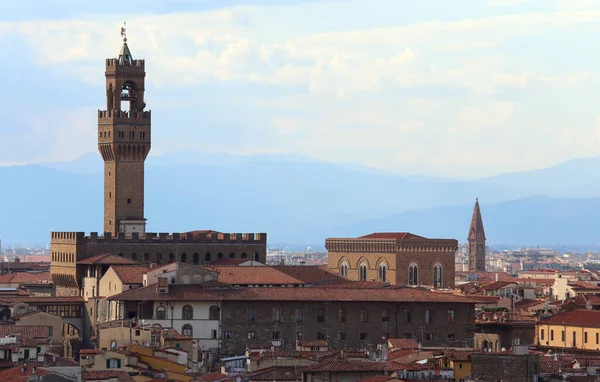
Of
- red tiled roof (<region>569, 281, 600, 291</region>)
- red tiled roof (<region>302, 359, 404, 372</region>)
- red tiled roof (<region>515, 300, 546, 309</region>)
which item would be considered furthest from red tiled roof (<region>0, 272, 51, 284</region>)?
red tiled roof (<region>302, 359, 404, 372</region>)

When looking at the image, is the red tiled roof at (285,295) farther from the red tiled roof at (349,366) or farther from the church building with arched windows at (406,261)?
the church building with arched windows at (406,261)

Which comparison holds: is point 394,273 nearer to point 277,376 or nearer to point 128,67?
point 128,67

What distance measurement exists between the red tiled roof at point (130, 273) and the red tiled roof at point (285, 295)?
6454 millimetres

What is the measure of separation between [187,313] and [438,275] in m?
48.2

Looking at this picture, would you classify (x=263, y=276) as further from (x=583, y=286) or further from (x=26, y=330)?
(x=583, y=286)

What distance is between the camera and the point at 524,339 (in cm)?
8150

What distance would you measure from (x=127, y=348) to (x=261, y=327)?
17796mm

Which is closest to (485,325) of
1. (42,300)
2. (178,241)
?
(42,300)

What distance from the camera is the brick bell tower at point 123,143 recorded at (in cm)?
Result: 11019

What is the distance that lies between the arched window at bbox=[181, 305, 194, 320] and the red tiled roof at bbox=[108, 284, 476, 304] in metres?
0.38

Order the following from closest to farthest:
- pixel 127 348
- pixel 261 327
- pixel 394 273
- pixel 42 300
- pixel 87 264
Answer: pixel 127 348
pixel 261 327
pixel 42 300
pixel 87 264
pixel 394 273

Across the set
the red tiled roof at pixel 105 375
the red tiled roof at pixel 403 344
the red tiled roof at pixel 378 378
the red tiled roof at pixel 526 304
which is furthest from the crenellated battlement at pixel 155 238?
the red tiled roof at pixel 378 378

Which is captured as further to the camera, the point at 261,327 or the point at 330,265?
the point at 330,265

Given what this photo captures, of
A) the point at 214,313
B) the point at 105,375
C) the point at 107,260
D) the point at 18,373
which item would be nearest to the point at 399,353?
the point at 105,375
